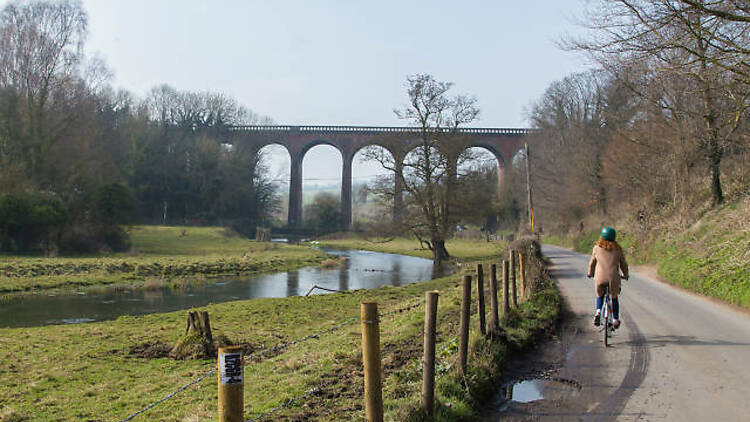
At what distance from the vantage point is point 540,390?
21.7 ft

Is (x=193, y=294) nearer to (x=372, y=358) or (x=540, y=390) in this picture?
(x=540, y=390)

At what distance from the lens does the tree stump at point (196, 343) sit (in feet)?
38.0

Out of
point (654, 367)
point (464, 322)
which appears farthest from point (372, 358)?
point (654, 367)

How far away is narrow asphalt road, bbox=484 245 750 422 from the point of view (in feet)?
18.6

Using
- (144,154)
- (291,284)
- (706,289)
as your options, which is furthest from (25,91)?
(706,289)

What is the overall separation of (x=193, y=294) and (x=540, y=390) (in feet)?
64.4

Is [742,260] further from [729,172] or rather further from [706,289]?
[729,172]

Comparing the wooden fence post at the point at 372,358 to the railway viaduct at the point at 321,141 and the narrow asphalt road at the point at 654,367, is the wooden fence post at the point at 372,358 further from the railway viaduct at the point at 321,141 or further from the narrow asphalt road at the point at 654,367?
the railway viaduct at the point at 321,141

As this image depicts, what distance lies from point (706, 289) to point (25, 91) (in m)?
37.4

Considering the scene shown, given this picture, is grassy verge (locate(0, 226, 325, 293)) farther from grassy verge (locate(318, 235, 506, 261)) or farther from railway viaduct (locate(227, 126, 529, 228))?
railway viaduct (locate(227, 126, 529, 228))

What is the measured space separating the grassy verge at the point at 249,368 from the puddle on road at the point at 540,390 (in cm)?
27

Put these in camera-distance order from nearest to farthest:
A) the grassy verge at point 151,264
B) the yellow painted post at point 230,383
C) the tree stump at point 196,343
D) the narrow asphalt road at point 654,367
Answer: the yellow painted post at point 230,383 → the narrow asphalt road at point 654,367 → the tree stump at point 196,343 → the grassy verge at point 151,264

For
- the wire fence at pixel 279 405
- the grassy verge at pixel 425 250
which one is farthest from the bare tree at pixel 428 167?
the wire fence at pixel 279 405

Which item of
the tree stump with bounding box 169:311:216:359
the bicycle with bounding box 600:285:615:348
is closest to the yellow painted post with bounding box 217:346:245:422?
the bicycle with bounding box 600:285:615:348
